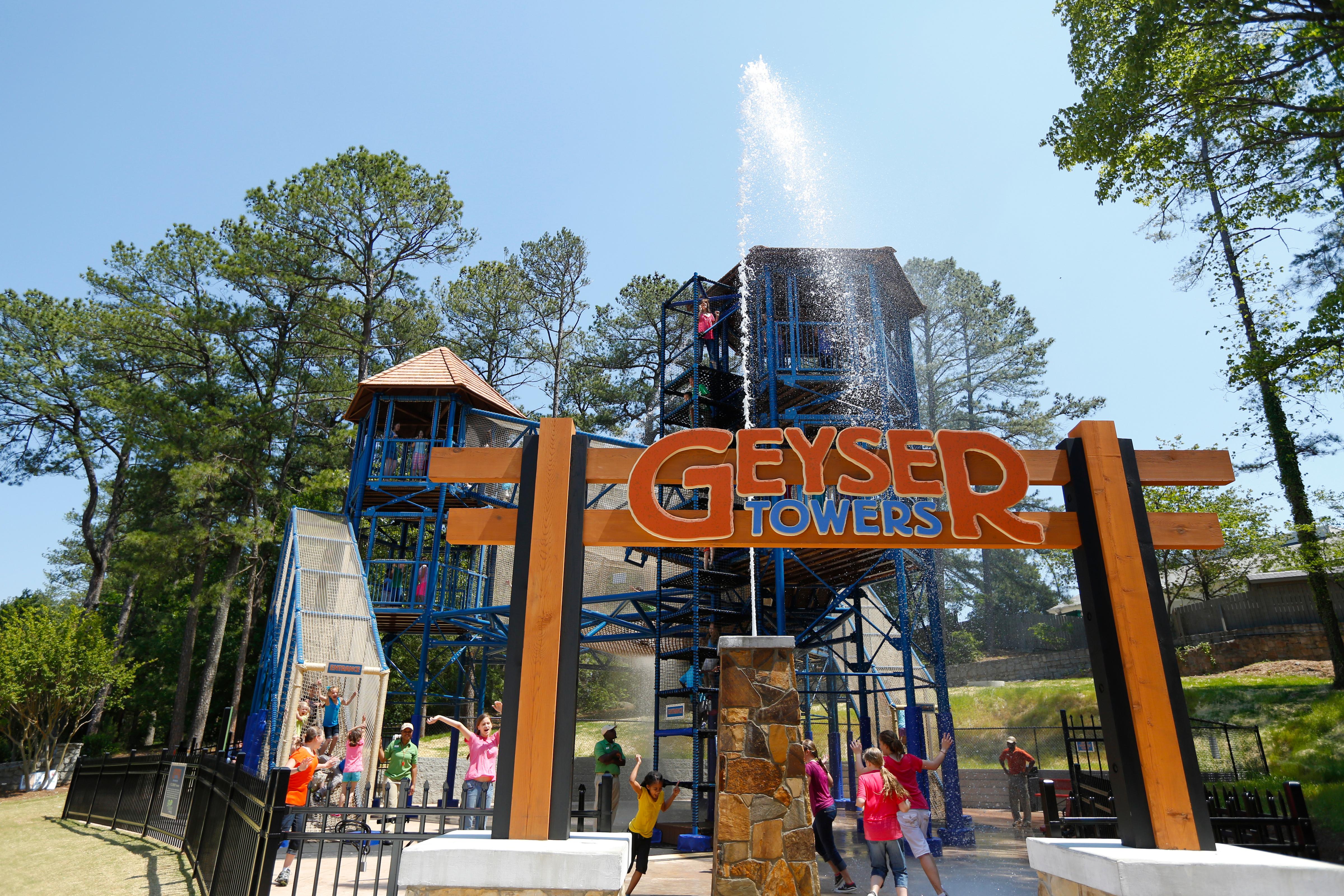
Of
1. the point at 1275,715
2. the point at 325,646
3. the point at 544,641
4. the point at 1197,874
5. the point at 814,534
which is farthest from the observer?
the point at 1275,715

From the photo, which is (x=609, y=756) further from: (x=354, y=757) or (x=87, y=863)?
(x=87, y=863)

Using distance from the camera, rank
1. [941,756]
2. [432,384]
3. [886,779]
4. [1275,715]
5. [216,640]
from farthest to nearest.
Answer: [216,640]
[432,384]
[1275,715]
[941,756]
[886,779]

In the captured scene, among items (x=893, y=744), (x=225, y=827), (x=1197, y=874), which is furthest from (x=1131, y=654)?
(x=225, y=827)

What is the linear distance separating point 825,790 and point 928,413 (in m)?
33.2

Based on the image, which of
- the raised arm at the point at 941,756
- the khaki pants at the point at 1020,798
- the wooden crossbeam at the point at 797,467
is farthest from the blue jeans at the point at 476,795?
the khaki pants at the point at 1020,798

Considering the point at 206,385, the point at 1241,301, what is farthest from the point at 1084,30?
the point at 206,385

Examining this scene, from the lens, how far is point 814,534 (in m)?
5.29

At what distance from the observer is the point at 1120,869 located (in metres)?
3.90

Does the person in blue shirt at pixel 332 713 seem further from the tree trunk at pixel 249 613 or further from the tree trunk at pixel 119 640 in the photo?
the tree trunk at pixel 119 640

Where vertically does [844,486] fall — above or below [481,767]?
above

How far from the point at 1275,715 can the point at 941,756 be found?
50.4 ft

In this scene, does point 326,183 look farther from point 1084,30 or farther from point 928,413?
point 928,413

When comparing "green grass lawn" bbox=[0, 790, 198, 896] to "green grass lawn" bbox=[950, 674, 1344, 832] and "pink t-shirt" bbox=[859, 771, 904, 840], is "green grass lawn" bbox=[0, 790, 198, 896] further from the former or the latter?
"green grass lawn" bbox=[950, 674, 1344, 832]

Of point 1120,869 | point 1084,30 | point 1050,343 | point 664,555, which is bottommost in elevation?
point 1120,869
